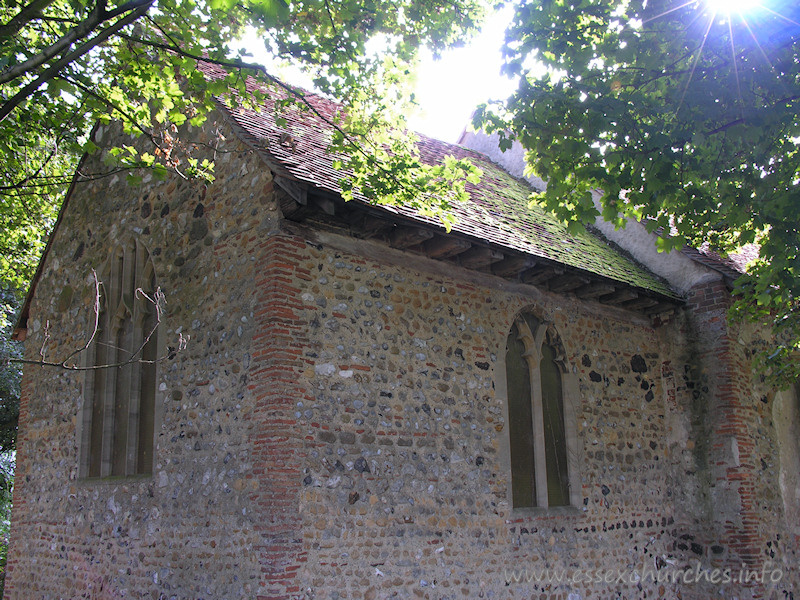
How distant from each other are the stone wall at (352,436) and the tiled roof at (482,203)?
1.50 ft

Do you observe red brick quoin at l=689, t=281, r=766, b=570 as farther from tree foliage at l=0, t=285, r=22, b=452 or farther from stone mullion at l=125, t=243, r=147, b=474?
tree foliage at l=0, t=285, r=22, b=452

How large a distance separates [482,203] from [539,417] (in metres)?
3.46

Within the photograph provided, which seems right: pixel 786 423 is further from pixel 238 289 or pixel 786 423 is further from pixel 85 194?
pixel 85 194

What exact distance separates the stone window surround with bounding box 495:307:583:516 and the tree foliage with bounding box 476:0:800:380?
285cm

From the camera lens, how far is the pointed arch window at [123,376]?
8547 millimetres

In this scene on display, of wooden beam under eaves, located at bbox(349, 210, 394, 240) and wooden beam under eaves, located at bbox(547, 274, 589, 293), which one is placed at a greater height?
wooden beam under eaves, located at bbox(349, 210, 394, 240)

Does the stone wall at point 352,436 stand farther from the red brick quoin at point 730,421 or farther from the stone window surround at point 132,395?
the stone window surround at point 132,395

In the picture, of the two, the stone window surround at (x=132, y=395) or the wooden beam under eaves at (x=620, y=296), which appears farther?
the wooden beam under eaves at (x=620, y=296)

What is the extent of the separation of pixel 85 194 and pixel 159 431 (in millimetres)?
4882

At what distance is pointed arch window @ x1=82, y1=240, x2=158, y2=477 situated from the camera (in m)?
8.55

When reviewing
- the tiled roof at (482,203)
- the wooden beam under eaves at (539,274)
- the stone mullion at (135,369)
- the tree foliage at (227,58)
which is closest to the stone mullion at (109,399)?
the stone mullion at (135,369)

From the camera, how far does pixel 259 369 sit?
686 centimetres

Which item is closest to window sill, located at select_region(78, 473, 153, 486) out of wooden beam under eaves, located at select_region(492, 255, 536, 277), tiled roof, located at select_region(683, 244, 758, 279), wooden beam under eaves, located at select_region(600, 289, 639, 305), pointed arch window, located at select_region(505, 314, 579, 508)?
pointed arch window, located at select_region(505, 314, 579, 508)

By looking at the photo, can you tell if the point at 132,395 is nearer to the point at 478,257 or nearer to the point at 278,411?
the point at 278,411
